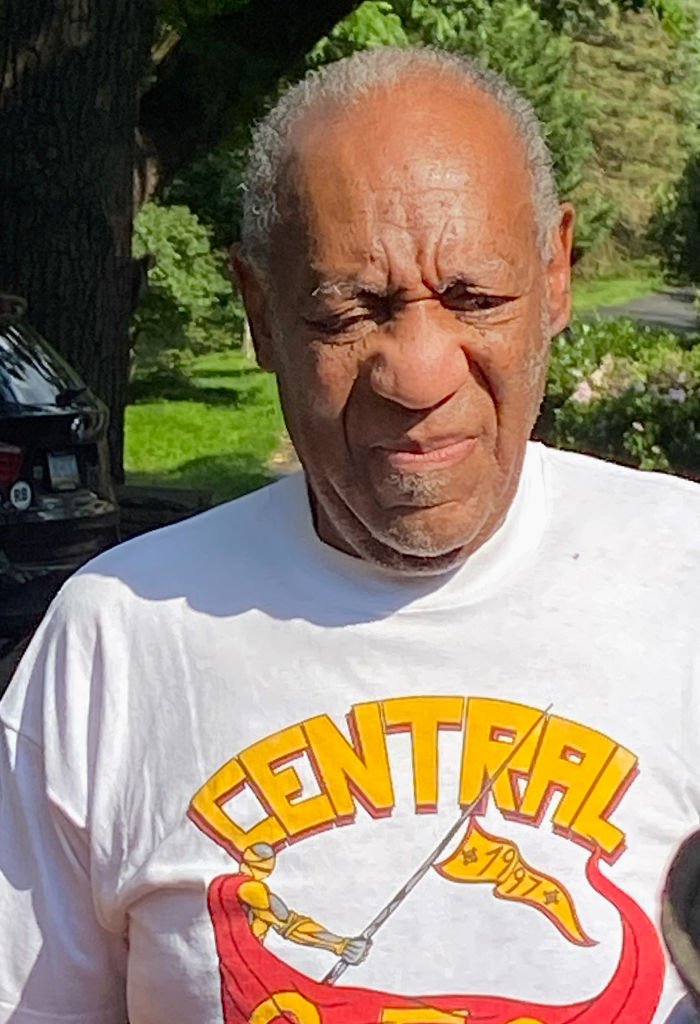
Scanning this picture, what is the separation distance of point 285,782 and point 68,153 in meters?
6.47

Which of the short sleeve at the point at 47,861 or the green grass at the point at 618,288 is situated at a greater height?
the short sleeve at the point at 47,861

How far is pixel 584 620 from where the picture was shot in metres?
1.83

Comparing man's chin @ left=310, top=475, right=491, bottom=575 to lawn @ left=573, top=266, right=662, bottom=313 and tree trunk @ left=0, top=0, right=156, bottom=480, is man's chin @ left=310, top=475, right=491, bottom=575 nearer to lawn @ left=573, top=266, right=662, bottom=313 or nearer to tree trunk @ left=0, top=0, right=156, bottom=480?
tree trunk @ left=0, top=0, right=156, bottom=480

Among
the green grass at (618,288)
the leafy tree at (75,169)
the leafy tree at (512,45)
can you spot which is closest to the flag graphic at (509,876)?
the leafy tree at (512,45)

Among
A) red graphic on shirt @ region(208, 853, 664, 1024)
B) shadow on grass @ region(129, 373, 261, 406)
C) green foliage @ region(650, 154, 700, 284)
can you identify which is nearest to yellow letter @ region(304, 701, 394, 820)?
red graphic on shirt @ region(208, 853, 664, 1024)

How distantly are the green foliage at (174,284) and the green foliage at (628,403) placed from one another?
7.35 m

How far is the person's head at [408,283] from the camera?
1.72 meters

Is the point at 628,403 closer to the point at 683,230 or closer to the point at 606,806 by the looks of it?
the point at 606,806

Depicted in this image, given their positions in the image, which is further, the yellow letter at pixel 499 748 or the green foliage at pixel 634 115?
the green foliage at pixel 634 115

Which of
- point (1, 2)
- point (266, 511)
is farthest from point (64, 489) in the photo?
point (266, 511)

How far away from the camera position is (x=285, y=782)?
180 cm

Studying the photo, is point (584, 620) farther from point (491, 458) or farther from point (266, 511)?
point (266, 511)

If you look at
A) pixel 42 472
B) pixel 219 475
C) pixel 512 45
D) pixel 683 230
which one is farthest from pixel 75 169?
pixel 512 45

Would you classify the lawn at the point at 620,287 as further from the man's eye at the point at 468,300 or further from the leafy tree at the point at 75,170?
the man's eye at the point at 468,300
